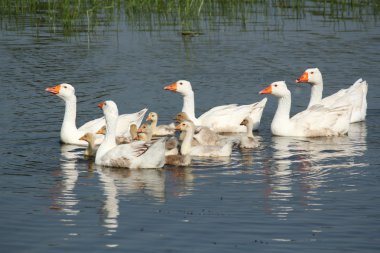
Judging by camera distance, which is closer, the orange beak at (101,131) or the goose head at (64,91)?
the orange beak at (101,131)

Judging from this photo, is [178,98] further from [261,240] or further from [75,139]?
[261,240]

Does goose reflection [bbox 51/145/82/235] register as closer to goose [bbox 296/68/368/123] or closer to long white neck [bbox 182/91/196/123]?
long white neck [bbox 182/91/196/123]

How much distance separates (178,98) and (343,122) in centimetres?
426

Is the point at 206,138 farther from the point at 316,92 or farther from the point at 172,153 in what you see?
the point at 316,92

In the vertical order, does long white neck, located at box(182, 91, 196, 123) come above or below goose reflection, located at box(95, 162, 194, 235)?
above

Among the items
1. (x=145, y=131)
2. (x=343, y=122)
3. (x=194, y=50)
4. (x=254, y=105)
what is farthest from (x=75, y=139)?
(x=194, y=50)

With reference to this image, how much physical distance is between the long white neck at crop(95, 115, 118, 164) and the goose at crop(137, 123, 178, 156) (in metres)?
0.66

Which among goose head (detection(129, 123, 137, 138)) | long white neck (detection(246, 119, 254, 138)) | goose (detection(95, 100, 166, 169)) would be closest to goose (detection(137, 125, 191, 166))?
goose (detection(95, 100, 166, 169))

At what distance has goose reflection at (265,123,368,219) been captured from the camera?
13.3 metres

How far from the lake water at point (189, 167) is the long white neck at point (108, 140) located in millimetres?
284

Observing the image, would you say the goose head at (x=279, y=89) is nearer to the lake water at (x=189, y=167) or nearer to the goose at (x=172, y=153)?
the lake water at (x=189, y=167)

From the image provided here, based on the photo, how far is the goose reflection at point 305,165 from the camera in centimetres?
1331

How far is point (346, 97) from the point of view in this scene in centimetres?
1988

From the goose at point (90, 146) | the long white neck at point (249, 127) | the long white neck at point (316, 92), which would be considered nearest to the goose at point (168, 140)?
the goose at point (90, 146)
